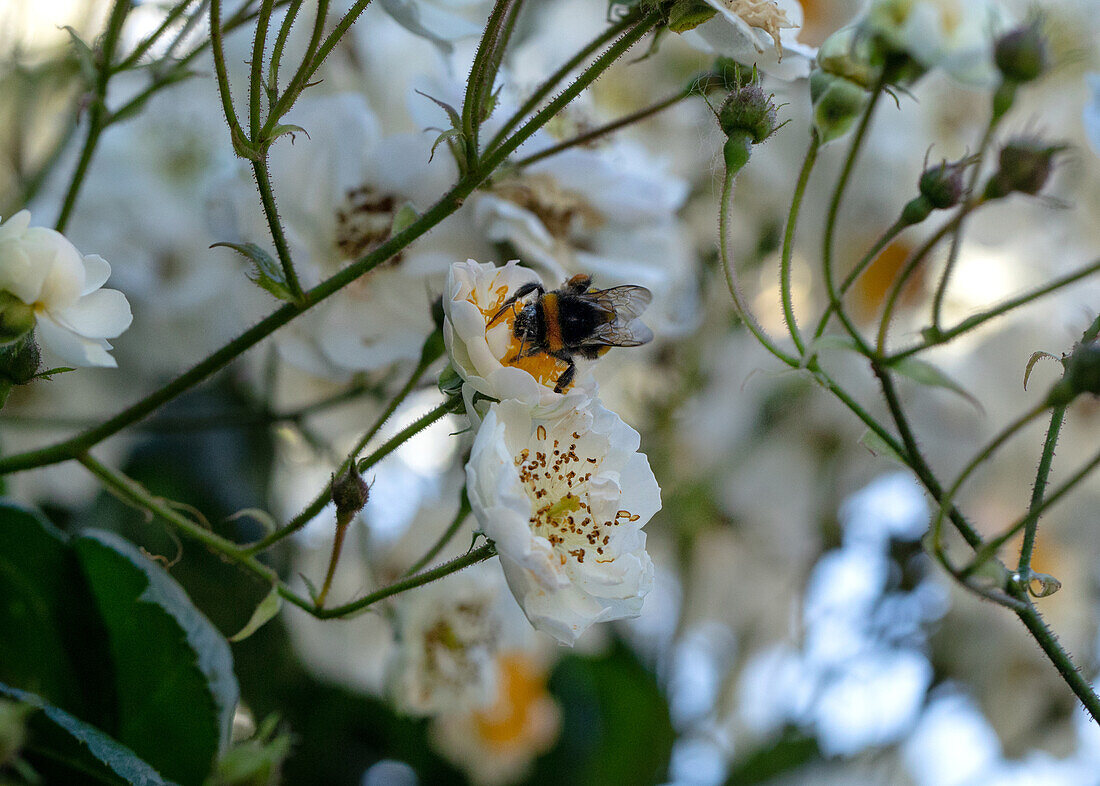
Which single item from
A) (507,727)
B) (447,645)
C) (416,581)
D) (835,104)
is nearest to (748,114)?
(835,104)

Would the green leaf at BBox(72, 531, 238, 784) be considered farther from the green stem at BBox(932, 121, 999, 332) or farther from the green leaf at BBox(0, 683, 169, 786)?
the green stem at BBox(932, 121, 999, 332)

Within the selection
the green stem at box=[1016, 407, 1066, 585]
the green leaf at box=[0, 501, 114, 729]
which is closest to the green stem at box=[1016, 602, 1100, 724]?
the green stem at box=[1016, 407, 1066, 585]

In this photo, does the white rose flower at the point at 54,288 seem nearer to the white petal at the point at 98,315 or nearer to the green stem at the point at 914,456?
the white petal at the point at 98,315

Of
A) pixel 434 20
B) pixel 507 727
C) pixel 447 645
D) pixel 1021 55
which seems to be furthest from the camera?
pixel 507 727

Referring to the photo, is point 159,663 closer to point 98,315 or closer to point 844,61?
point 98,315

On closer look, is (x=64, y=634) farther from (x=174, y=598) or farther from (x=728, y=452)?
(x=728, y=452)

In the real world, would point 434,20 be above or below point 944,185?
above

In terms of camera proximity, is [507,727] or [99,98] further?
[507,727]

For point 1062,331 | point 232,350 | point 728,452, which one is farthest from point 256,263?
point 1062,331
